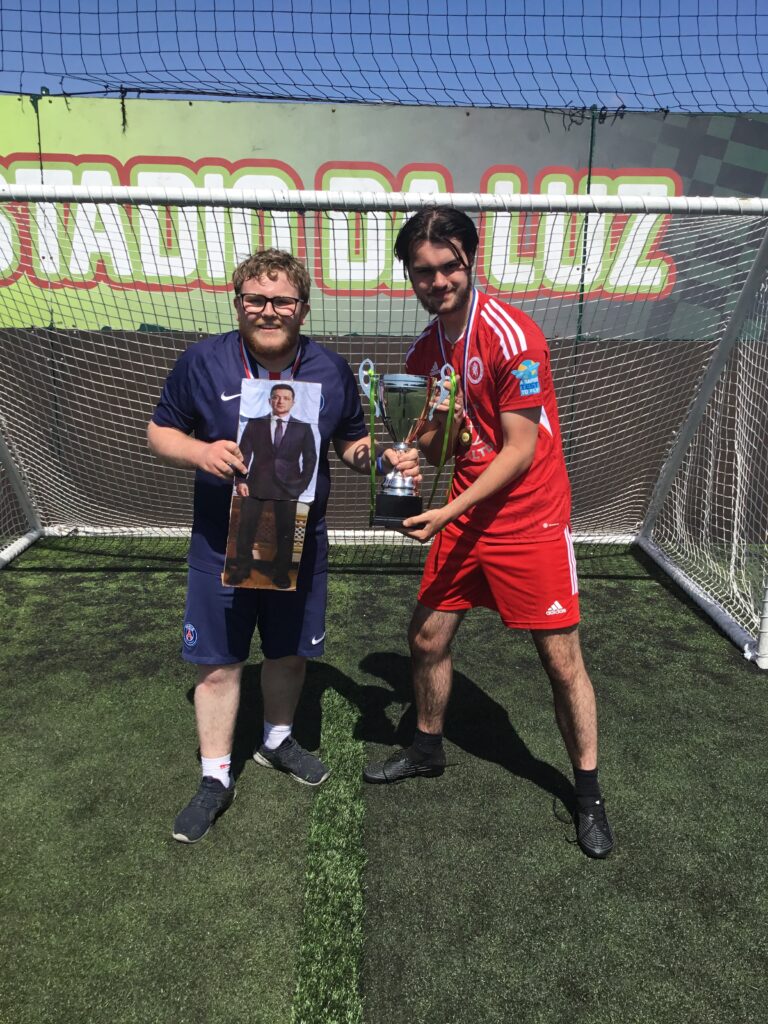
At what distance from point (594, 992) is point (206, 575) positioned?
148 centimetres

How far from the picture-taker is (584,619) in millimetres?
3787

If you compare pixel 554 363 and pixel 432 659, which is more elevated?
pixel 554 363

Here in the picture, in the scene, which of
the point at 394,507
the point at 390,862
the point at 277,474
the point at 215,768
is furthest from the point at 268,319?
the point at 390,862

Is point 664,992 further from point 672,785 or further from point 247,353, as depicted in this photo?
point 247,353

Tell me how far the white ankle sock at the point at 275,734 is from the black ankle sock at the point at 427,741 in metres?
0.46

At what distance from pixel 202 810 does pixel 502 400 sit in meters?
1.56

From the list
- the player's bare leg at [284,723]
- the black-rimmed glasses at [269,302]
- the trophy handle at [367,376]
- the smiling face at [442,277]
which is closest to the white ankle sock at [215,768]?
the player's bare leg at [284,723]

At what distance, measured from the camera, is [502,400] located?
1.89m

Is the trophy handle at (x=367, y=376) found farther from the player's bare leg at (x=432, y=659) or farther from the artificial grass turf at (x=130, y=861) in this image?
the artificial grass turf at (x=130, y=861)

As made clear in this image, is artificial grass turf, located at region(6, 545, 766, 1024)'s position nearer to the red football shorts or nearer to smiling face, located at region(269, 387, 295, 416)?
the red football shorts

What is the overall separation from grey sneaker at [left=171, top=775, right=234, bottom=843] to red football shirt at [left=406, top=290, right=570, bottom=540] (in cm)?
117

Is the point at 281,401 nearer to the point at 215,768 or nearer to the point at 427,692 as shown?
the point at 427,692

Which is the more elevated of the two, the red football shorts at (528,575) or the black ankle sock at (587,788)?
the red football shorts at (528,575)

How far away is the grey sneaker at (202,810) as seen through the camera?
83.6 inches
